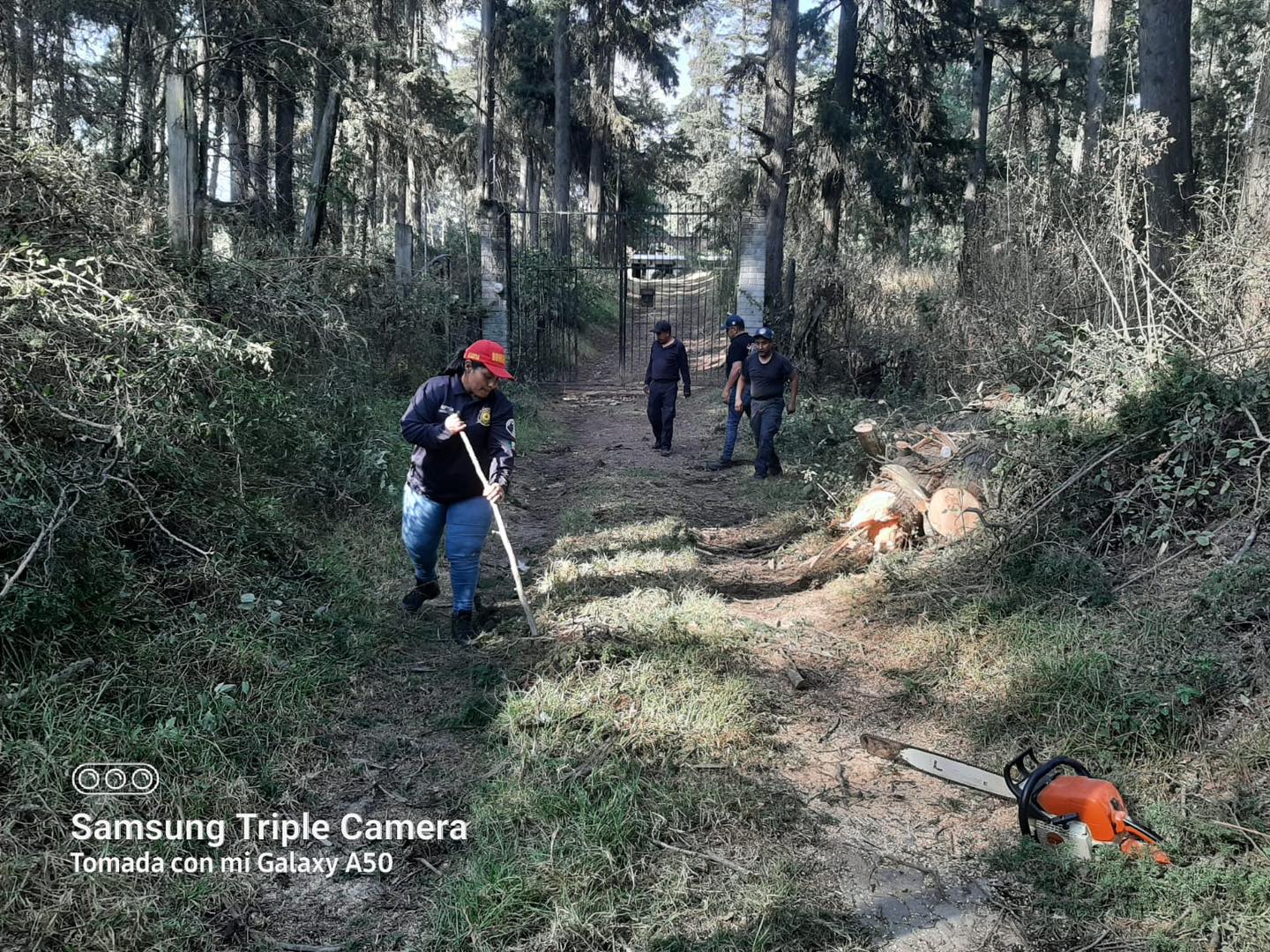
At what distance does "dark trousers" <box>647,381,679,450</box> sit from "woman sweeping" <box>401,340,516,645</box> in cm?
578

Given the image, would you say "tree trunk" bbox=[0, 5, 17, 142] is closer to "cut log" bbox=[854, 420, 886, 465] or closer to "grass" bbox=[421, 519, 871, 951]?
"grass" bbox=[421, 519, 871, 951]

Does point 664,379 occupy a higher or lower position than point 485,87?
lower

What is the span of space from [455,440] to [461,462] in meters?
0.15

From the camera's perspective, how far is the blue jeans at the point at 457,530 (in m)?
5.25

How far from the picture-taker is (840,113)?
16234 millimetres

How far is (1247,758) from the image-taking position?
3.41 metres

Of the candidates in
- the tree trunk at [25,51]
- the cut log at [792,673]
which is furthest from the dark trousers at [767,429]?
the tree trunk at [25,51]

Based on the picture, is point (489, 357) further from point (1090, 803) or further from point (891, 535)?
point (1090, 803)

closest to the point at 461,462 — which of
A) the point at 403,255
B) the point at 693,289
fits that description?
the point at 403,255

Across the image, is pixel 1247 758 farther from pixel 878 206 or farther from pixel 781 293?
pixel 878 206

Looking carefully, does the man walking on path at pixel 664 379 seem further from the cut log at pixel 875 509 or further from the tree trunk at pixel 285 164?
the tree trunk at pixel 285 164

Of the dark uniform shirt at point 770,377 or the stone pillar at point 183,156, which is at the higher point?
the stone pillar at point 183,156

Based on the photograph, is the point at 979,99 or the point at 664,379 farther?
the point at 979,99

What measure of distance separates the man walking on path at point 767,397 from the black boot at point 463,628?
5078 mm
